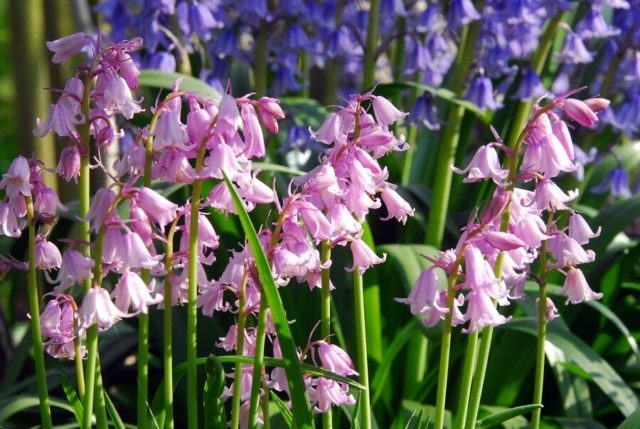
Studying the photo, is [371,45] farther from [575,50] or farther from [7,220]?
[7,220]

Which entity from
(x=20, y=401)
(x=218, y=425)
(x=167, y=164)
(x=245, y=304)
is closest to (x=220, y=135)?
(x=167, y=164)

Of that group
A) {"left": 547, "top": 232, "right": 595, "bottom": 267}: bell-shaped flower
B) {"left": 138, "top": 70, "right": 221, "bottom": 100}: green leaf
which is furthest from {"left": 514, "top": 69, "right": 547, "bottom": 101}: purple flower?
{"left": 547, "top": 232, "right": 595, "bottom": 267}: bell-shaped flower

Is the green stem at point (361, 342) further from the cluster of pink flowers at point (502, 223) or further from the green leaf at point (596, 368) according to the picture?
the green leaf at point (596, 368)

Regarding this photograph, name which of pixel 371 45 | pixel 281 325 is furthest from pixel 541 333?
pixel 371 45

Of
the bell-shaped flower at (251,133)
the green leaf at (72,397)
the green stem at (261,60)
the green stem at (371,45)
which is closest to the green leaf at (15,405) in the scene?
the green leaf at (72,397)

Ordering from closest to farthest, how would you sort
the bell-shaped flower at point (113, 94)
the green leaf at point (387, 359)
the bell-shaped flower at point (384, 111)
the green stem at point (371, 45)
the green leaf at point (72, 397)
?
the bell-shaped flower at point (113, 94), the bell-shaped flower at point (384, 111), the green leaf at point (72, 397), the green leaf at point (387, 359), the green stem at point (371, 45)

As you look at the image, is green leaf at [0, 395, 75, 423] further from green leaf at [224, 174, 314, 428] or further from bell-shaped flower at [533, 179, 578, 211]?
bell-shaped flower at [533, 179, 578, 211]

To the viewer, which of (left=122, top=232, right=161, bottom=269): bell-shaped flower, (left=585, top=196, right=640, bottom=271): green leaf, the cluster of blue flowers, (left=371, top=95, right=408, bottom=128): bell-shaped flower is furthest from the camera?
the cluster of blue flowers

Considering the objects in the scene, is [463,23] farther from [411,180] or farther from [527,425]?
[527,425]

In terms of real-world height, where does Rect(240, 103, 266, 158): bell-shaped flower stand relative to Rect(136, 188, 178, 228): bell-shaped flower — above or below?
above
